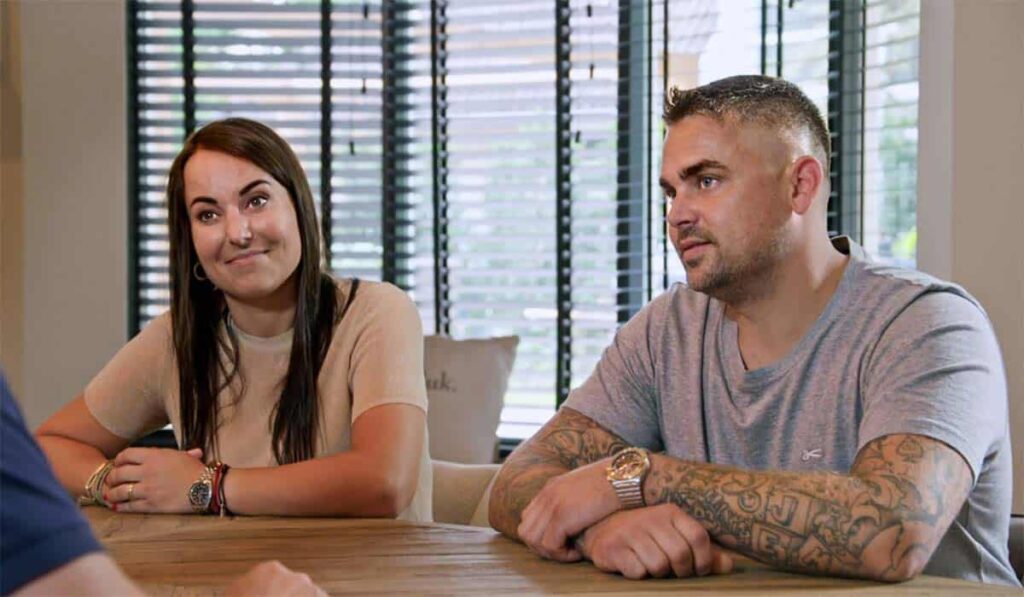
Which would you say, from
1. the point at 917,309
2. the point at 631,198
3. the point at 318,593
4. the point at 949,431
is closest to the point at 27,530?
the point at 318,593

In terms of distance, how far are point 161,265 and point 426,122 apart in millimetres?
960

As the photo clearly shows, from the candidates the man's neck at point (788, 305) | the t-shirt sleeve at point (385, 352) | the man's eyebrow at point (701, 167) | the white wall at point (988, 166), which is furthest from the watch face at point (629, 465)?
the white wall at point (988, 166)

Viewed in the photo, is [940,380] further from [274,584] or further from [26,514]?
[26,514]

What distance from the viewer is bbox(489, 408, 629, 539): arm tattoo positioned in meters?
1.82

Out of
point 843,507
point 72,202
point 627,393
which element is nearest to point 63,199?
point 72,202

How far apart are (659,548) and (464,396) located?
2.08 metres

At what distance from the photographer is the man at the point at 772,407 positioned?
152cm

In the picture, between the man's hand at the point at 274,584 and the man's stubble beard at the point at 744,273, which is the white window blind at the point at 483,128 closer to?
the man's stubble beard at the point at 744,273

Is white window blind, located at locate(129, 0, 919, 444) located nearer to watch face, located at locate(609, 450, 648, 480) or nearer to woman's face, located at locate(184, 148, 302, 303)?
woman's face, located at locate(184, 148, 302, 303)

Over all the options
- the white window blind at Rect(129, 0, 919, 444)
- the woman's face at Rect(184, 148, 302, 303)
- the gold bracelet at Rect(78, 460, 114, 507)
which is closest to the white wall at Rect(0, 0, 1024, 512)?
the white window blind at Rect(129, 0, 919, 444)

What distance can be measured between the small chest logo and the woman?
646 millimetres

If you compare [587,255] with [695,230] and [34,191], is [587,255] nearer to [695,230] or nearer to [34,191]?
[34,191]

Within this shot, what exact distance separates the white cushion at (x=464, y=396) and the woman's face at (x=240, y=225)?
49.3 inches

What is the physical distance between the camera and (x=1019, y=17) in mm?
2789
